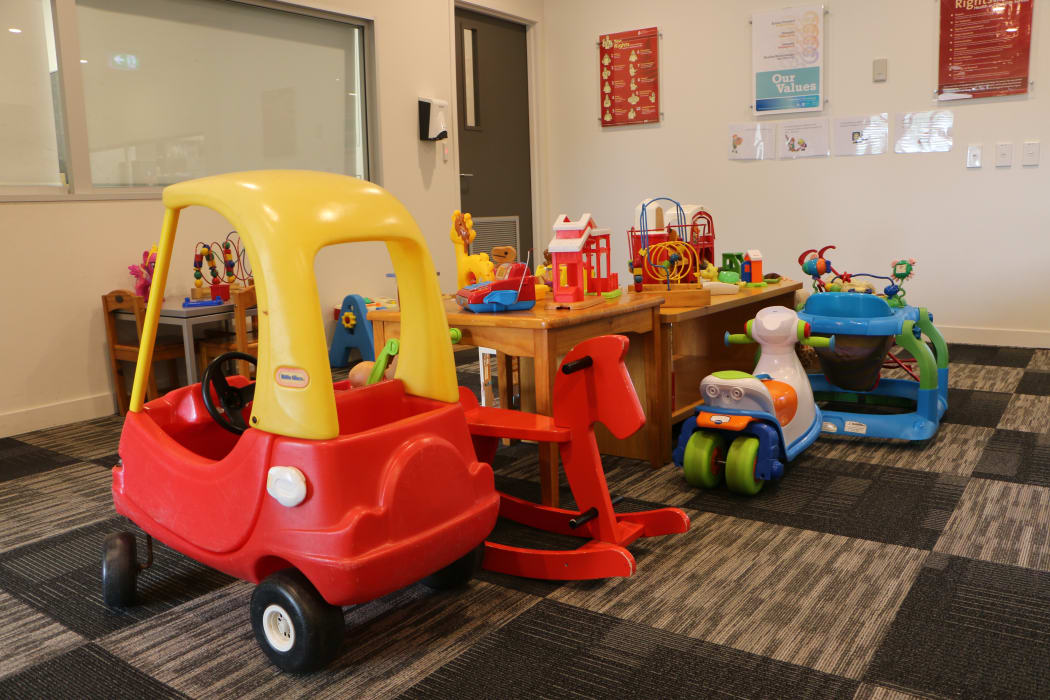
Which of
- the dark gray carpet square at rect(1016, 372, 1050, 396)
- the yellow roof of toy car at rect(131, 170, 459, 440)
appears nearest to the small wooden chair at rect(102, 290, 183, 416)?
the yellow roof of toy car at rect(131, 170, 459, 440)

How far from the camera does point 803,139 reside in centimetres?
524

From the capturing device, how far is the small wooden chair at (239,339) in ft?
11.8

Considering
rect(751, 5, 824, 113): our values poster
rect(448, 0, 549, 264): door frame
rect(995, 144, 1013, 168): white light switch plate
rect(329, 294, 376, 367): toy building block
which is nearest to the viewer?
rect(329, 294, 376, 367): toy building block

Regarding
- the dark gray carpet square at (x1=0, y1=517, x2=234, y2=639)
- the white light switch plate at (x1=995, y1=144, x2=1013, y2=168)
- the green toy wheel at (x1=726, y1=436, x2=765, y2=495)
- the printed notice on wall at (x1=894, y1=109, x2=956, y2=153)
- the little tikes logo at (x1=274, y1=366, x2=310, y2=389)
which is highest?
the printed notice on wall at (x1=894, y1=109, x2=956, y2=153)

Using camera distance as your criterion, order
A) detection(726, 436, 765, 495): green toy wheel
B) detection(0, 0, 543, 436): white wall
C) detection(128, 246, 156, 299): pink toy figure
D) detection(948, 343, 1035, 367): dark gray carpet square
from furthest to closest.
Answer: detection(948, 343, 1035, 367): dark gray carpet square, detection(128, 246, 156, 299): pink toy figure, detection(0, 0, 543, 436): white wall, detection(726, 436, 765, 495): green toy wheel

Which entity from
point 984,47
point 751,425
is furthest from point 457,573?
point 984,47

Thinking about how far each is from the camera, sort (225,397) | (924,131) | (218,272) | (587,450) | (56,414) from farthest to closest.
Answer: (924,131) < (218,272) < (56,414) < (587,450) < (225,397)

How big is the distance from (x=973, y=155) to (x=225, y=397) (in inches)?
174

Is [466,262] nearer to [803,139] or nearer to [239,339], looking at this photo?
[239,339]

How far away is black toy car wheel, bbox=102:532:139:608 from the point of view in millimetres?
1868

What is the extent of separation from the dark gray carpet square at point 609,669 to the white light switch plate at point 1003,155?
410cm

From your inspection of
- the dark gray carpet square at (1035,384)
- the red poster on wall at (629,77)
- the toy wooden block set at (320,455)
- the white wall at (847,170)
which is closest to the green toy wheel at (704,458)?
the toy wooden block set at (320,455)

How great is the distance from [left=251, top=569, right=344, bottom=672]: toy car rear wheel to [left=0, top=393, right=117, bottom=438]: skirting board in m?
2.48

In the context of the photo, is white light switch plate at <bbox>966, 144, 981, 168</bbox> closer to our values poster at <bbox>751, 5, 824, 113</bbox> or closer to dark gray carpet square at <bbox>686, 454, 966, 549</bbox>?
our values poster at <bbox>751, 5, 824, 113</bbox>
